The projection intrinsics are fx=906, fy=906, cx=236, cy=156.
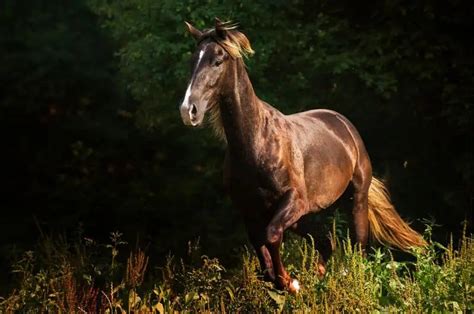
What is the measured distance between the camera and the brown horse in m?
6.32

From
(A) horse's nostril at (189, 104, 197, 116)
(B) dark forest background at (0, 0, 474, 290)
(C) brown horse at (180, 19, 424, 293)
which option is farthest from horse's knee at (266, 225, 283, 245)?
(B) dark forest background at (0, 0, 474, 290)

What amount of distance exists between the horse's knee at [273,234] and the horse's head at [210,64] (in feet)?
3.32

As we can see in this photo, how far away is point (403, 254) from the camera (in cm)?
1166

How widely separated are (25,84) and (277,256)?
7455 mm

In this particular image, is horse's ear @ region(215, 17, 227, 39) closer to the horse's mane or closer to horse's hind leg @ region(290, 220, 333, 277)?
the horse's mane

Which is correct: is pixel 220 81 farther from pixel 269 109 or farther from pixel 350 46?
pixel 350 46

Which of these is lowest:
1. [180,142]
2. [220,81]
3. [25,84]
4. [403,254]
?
[403,254]

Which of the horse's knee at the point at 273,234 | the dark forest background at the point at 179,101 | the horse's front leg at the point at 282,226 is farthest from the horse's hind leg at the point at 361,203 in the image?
the dark forest background at the point at 179,101

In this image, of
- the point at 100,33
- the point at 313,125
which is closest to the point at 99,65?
the point at 100,33

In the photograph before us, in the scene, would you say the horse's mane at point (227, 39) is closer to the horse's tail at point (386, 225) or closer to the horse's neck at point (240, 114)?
the horse's neck at point (240, 114)

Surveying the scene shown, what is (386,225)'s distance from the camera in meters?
9.04

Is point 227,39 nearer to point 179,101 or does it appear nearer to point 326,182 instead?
point 326,182

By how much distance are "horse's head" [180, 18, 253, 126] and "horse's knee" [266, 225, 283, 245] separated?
3.32 feet

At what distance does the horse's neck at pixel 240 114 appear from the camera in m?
6.63
